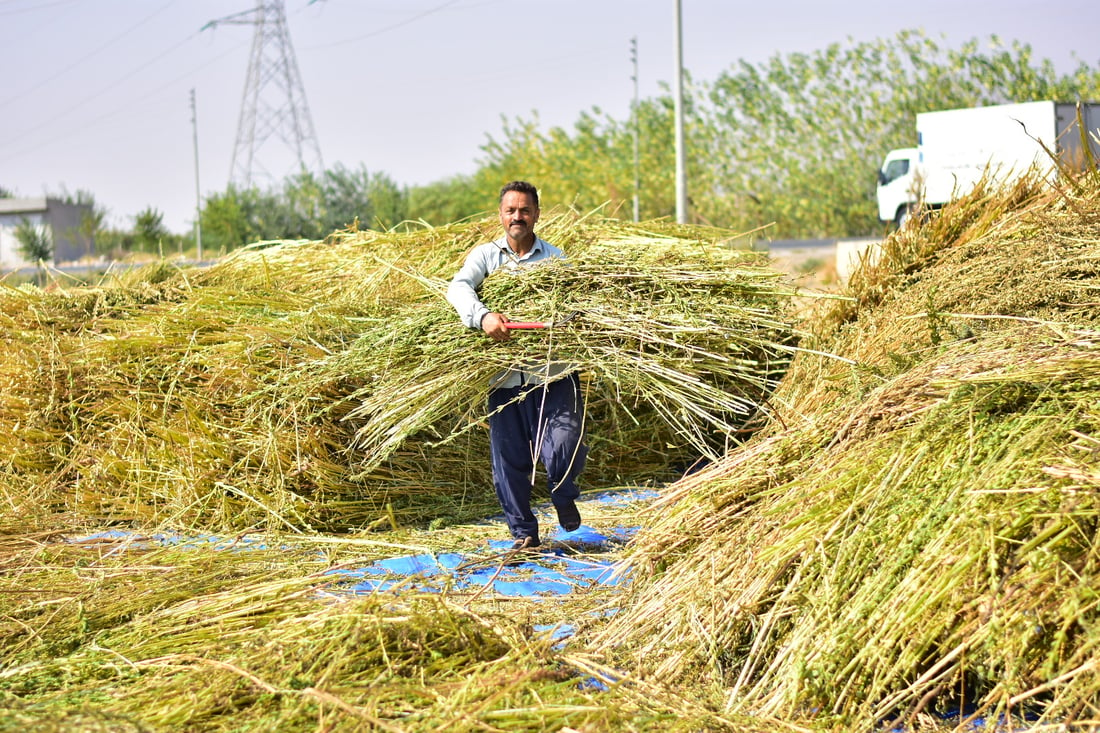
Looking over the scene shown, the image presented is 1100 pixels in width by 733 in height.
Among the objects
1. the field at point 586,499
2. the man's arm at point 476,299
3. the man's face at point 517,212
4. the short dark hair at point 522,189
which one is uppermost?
Result: the short dark hair at point 522,189

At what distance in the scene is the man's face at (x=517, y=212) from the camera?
4.43m

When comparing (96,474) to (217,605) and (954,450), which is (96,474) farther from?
(954,450)

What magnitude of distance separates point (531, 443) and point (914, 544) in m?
2.17

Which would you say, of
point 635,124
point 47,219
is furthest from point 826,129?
point 47,219

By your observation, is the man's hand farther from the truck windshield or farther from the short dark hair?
the truck windshield

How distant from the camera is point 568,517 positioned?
4.46 meters

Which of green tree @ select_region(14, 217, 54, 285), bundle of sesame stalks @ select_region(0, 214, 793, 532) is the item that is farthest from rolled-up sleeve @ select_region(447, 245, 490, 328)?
green tree @ select_region(14, 217, 54, 285)

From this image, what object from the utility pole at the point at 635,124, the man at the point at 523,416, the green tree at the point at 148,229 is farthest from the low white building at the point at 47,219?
the man at the point at 523,416

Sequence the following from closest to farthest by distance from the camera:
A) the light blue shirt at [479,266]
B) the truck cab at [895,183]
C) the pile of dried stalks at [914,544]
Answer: the pile of dried stalks at [914,544] < the light blue shirt at [479,266] < the truck cab at [895,183]

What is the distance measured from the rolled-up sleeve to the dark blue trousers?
15.1 inches

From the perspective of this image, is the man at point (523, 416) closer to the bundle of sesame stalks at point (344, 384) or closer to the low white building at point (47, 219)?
the bundle of sesame stalks at point (344, 384)

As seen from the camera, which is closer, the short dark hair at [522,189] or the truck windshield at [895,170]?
the short dark hair at [522,189]

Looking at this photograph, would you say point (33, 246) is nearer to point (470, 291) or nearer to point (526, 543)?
point (470, 291)

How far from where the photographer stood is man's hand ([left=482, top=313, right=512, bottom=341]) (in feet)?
13.5
